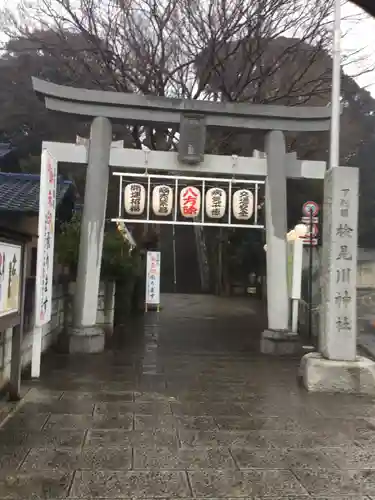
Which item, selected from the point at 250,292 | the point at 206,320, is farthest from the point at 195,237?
the point at 206,320

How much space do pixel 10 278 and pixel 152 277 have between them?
11.9 metres

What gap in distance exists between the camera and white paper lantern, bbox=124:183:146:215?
1037 cm

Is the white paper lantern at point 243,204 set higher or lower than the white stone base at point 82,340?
higher

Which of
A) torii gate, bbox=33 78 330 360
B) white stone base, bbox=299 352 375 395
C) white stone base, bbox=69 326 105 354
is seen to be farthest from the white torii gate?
white stone base, bbox=299 352 375 395

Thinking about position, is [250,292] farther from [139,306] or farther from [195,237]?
[139,306]

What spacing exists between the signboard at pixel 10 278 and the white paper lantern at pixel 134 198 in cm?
410

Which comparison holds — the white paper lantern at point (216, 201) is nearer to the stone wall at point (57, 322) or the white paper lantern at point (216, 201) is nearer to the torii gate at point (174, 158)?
the torii gate at point (174, 158)

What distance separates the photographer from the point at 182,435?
5.37m

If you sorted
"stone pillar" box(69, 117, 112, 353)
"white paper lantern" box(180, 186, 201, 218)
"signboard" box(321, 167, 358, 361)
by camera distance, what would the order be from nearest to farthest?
"signboard" box(321, 167, 358, 361)
"stone pillar" box(69, 117, 112, 353)
"white paper lantern" box(180, 186, 201, 218)

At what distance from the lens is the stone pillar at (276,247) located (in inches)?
421

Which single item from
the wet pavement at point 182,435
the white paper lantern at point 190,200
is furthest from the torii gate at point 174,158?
the wet pavement at point 182,435

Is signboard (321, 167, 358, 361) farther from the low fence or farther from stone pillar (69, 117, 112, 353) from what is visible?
stone pillar (69, 117, 112, 353)

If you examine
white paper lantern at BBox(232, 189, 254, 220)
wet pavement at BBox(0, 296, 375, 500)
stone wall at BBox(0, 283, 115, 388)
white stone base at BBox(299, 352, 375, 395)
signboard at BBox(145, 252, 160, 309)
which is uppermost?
white paper lantern at BBox(232, 189, 254, 220)

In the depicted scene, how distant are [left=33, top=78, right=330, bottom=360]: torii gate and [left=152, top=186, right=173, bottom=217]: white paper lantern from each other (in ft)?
1.52
